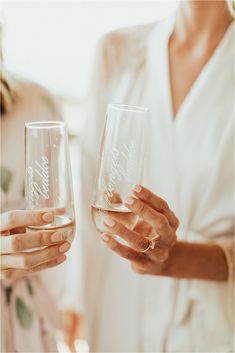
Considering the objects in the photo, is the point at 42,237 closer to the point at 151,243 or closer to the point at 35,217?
the point at 35,217

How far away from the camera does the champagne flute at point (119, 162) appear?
670 mm

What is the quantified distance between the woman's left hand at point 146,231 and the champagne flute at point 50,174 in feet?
0.18

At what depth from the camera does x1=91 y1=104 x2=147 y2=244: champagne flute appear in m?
0.67

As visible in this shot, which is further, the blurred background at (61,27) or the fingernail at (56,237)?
the blurred background at (61,27)

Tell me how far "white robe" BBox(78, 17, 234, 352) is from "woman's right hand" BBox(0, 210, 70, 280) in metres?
0.22

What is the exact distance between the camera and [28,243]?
659 millimetres

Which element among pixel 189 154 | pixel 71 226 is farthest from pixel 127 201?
pixel 189 154

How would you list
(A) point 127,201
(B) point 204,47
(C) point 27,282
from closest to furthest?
(A) point 127,201, (B) point 204,47, (C) point 27,282

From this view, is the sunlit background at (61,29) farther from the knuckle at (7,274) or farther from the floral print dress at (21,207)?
the knuckle at (7,274)

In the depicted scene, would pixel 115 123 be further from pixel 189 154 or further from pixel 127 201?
pixel 189 154

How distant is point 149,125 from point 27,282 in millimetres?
331

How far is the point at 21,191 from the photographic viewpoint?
2.97 feet

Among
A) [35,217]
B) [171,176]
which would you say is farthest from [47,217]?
[171,176]

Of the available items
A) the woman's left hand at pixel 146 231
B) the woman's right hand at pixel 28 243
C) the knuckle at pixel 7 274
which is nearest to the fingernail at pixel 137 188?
the woman's left hand at pixel 146 231
